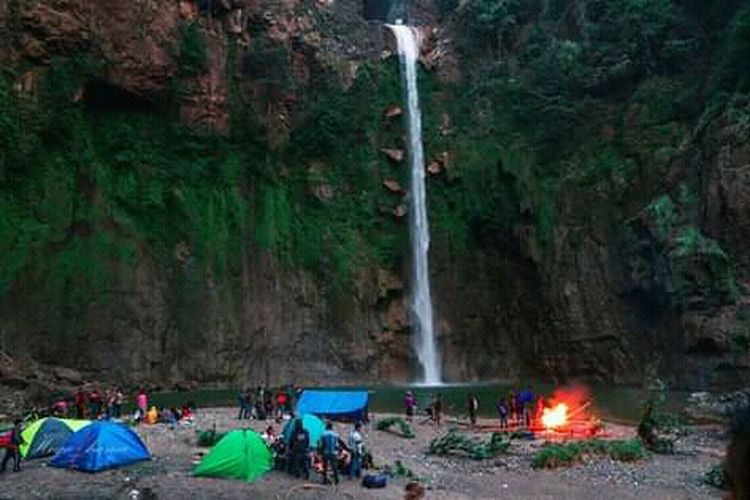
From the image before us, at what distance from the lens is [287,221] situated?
5156 cm

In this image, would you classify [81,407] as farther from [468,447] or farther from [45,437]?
[468,447]

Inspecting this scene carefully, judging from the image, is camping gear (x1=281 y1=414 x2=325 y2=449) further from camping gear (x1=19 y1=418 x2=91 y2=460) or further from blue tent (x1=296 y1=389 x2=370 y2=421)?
blue tent (x1=296 y1=389 x2=370 y2=421)

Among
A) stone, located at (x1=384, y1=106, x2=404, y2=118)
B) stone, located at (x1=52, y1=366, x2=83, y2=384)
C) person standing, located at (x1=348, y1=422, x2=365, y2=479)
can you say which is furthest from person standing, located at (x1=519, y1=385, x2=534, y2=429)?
stone, located at (x1=384, y1=106, x2=404, y2=118)

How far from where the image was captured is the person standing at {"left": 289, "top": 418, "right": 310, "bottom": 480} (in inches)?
747

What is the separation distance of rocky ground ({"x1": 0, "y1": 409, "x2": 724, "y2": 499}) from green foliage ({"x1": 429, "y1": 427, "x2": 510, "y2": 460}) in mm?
318

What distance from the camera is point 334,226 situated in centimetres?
5247

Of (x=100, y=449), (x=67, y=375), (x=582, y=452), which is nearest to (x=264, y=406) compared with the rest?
(x=100, y=449)

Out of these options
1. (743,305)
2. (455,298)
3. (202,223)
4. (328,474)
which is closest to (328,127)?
(202,223)

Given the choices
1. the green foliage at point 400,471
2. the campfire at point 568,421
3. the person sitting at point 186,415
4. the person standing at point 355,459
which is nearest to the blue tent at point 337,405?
the person sitting at point 186,415

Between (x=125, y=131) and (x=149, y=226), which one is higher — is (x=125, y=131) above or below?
above

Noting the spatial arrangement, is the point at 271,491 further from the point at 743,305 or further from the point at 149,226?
the point at 149,226

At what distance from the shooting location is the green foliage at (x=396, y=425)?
88.0 feet

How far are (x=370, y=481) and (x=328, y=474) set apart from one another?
1.22 m

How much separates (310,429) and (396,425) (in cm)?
762
